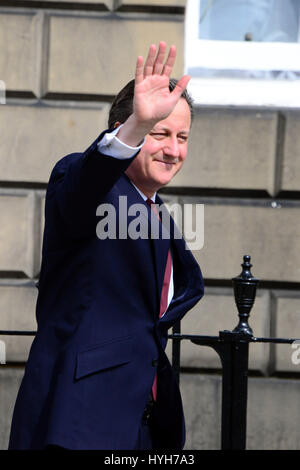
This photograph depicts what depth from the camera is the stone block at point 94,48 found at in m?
5.11

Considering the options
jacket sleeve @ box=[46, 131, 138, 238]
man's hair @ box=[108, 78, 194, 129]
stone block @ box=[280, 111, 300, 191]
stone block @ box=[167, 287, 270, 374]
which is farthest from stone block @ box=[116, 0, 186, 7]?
jacket sleeve @ box=[46, 131, 138, 238]

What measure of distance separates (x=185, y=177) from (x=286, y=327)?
4.11ft

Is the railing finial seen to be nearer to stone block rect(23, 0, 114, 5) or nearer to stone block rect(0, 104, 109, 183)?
stone block rect(0, 104, 109, 183)

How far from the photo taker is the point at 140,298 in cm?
213

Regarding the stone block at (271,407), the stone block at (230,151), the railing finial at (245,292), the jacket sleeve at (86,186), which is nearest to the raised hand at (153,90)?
the jacket sleeve at (86,186)

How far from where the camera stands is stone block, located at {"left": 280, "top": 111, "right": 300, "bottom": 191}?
517cm

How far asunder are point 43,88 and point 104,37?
1.80ft

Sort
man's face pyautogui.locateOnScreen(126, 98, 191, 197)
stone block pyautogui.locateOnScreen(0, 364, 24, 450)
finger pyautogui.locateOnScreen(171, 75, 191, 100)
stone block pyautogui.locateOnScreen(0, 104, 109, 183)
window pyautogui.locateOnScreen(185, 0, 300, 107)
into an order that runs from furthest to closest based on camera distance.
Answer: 1. window pyautogui.locateOnScreen(185, 0, 300, 107)
2. stone block pyautogui.locateOnScreen(0, 104, 109, 183)
3. stone block pyautogui.locateOnScreen(0, 364, 24, 450)
4. man's face pyautogui.locateOnScreen(126, 98, 191, 197)
5. finger pyautogui.locateOnScreen(171, 75, 191, 100)

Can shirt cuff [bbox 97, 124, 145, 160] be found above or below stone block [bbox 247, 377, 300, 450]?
above

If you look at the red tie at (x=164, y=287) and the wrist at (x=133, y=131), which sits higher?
the wrist at (x=133, y=131)

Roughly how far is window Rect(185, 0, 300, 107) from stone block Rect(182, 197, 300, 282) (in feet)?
2.50

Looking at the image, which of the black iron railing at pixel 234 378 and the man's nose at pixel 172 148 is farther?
Result: the black iron railing at pixel 234 378

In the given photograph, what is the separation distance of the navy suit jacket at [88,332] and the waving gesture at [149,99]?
0.46 feet

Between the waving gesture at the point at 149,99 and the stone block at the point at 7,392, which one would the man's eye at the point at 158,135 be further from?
the stone block at the point at 7,392
